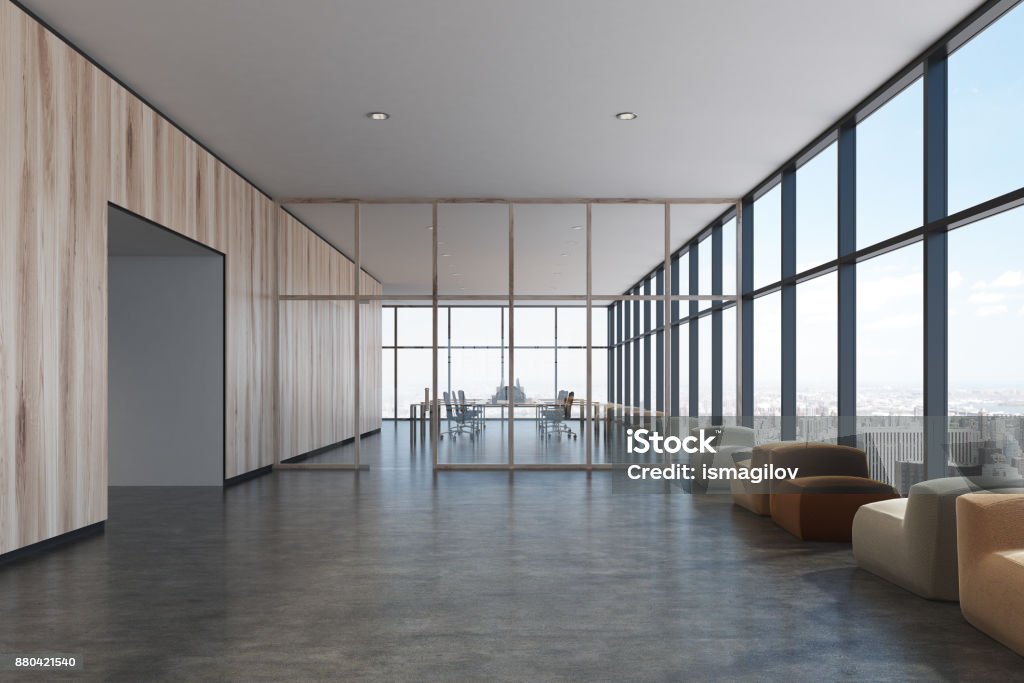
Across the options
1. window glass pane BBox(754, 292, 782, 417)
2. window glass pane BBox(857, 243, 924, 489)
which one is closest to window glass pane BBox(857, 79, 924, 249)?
window glass pane BBox(857, 243, 924, 489)

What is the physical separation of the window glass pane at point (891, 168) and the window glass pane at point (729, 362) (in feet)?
11.0

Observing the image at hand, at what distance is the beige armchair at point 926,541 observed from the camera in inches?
157

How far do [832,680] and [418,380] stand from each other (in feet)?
51.6

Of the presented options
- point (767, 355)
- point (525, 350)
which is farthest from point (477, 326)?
point (767, 355)

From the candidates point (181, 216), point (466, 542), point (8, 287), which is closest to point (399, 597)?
point (466, 542)

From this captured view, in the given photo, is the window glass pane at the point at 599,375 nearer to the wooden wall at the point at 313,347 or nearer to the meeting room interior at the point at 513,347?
the meeting room interior at the point at 513,347

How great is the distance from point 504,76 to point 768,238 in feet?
14.6

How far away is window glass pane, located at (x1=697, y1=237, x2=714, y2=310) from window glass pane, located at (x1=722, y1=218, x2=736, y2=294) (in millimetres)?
328

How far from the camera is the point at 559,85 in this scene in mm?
6336

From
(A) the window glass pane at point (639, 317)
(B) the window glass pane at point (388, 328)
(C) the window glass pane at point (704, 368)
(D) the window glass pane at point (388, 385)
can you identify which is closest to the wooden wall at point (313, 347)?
(B) the window glass pane at point (388, 328)

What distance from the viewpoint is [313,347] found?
1142 cm

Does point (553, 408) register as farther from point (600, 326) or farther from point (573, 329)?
point (573, 329)

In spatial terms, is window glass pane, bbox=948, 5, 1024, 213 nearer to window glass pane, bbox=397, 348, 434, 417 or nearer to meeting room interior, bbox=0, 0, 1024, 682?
meeting room interior, bbox=0, 0, 1024, 682

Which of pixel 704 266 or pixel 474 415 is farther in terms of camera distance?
pixel 474 415
